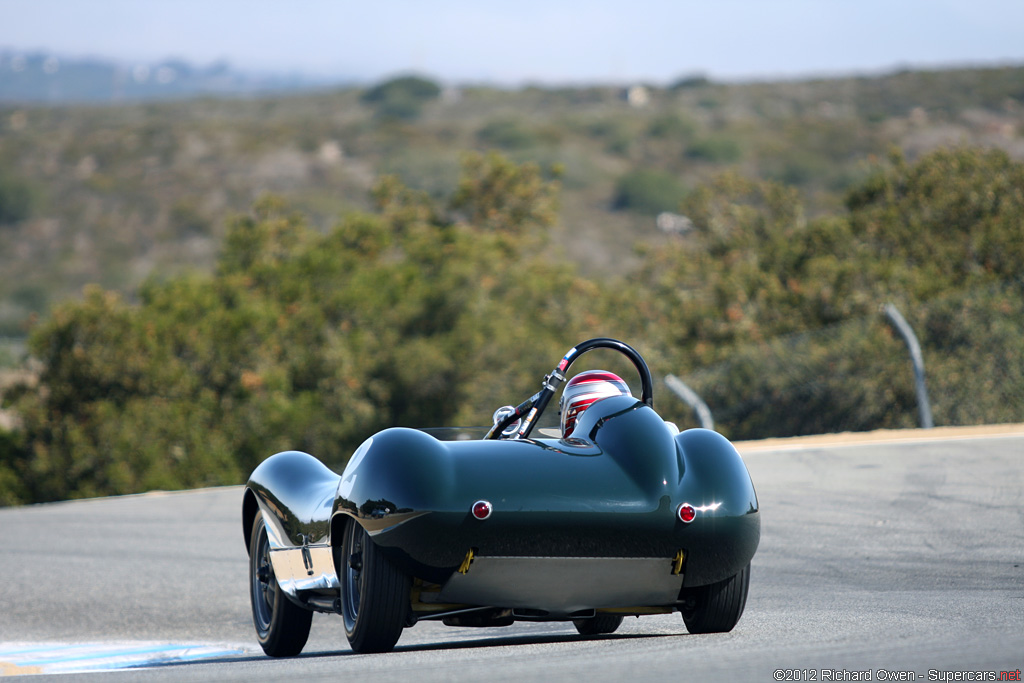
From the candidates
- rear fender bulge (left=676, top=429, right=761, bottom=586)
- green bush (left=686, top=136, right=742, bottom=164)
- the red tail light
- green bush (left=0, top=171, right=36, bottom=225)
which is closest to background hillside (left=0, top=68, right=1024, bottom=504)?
rear fender bulge (left=676, top=429, right=761, bottom=586)

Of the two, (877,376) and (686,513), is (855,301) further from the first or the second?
(686,513)

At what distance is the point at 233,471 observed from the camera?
24734 millimetres

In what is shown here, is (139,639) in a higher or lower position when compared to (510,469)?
lower

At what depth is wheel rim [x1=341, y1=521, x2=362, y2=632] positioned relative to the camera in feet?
15.1

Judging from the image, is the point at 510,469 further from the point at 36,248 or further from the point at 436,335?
the point at 36,248

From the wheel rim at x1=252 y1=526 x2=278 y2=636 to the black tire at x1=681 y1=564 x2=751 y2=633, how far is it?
6.65ft

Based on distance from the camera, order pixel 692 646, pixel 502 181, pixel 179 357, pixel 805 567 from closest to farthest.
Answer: pixel 692 646 < pixel 805 567 < pixel 179 357 < pixel 502 181

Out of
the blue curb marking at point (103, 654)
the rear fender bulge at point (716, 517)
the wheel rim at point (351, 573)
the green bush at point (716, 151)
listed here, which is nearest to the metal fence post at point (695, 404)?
the blue curb marking at point (103, 654)

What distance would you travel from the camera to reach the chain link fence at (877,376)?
14.6 meters

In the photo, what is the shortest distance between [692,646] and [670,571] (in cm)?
27

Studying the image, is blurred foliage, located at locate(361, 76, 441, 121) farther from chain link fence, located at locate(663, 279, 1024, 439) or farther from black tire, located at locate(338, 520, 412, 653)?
black tire, located at locate(338, 520, 412, 653)

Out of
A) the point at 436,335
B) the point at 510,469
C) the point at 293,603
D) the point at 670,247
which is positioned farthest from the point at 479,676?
the point at 670,247

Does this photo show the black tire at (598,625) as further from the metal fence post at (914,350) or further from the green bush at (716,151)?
the green bush at (716,151)

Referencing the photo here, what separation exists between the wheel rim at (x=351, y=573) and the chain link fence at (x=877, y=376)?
9042 mm
